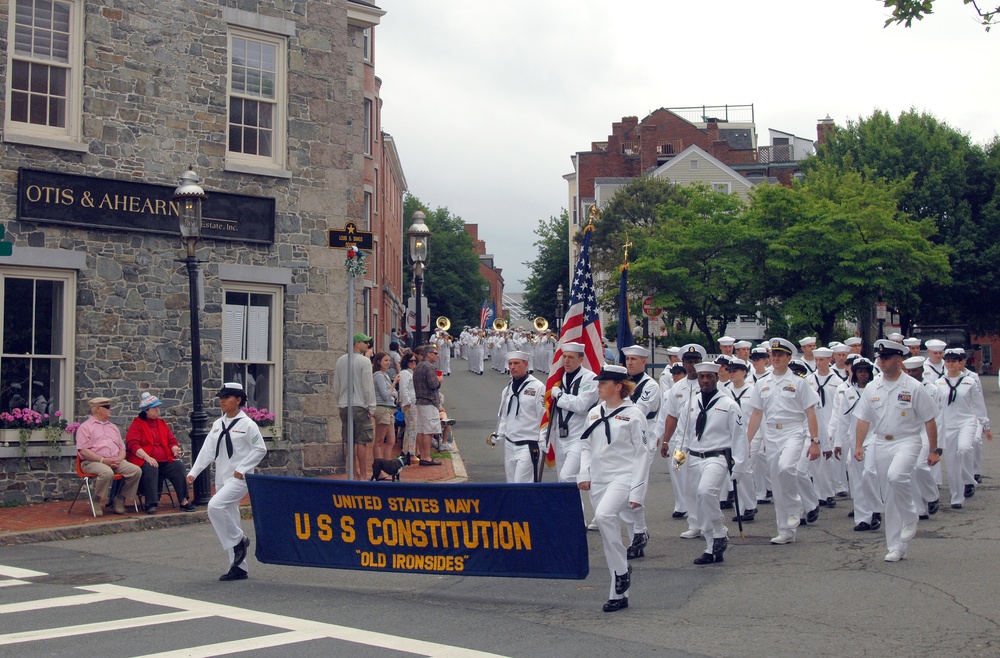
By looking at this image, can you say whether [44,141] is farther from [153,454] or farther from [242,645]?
[242,645]

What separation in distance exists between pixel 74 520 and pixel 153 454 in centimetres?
137

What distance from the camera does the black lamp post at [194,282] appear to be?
586 inches

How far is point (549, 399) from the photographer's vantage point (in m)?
12.1

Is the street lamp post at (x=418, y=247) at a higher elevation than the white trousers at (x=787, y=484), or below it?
higher

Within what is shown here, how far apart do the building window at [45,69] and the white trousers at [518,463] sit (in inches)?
324

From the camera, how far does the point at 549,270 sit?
283ft

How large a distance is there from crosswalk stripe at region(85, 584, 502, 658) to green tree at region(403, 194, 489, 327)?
84113mm

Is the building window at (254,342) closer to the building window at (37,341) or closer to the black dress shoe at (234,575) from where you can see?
the building window at (37,341)

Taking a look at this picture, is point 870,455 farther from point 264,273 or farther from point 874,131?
point 874,131

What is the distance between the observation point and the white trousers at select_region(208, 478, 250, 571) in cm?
1005

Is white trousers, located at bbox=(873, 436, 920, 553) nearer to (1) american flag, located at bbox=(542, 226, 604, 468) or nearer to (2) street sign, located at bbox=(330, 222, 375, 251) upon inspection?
(1) american flag, located at bbox=(542, 226, 604, 468)

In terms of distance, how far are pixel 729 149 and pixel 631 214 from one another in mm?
14611

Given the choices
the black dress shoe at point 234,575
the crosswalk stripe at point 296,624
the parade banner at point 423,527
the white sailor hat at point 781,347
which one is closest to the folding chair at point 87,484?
the crosswalk stripe at point 296,624

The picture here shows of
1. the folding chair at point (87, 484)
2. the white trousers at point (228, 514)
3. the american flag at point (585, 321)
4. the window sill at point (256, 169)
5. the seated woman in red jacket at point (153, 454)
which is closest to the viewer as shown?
the white trousers at point (228, 514)
